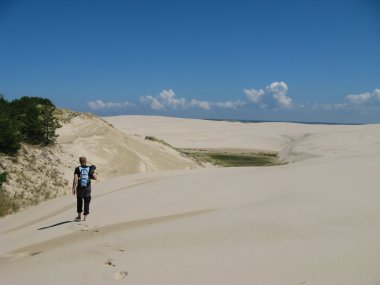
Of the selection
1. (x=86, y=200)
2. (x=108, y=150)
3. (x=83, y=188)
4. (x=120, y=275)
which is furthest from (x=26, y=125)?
(x=120, y=275)

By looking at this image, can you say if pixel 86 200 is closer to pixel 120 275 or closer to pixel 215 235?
pixel 215 235

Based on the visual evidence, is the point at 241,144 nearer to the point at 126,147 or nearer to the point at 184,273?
the point at 126,147

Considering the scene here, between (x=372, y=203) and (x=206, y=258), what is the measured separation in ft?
11.9

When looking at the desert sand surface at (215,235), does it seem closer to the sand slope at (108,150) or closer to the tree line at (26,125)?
the tree line at (26,125)

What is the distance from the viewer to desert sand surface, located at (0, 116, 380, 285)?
4.96m

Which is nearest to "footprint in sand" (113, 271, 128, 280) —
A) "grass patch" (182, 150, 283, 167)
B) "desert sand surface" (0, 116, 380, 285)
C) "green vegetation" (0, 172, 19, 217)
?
"desert sand surface" (0, 116, 380, 285)

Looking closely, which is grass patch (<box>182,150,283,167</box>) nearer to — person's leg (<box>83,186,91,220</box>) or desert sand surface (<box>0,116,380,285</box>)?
desert sand surface (<box>0,116,380,285</box>)

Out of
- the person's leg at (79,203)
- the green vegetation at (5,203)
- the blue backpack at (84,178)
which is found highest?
the blue backpack at (84,178)

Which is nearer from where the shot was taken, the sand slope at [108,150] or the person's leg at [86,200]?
the person's leg at [86,200]

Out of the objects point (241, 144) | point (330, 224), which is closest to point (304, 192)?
point (330, 224)

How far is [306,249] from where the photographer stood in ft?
17.8

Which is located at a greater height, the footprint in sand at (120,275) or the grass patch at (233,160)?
the grass patch at (233,160)

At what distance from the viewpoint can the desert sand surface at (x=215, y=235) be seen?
4957 mm

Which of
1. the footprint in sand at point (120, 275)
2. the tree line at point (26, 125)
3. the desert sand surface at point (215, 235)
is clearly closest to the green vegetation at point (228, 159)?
the tree line at point (26, 125)
